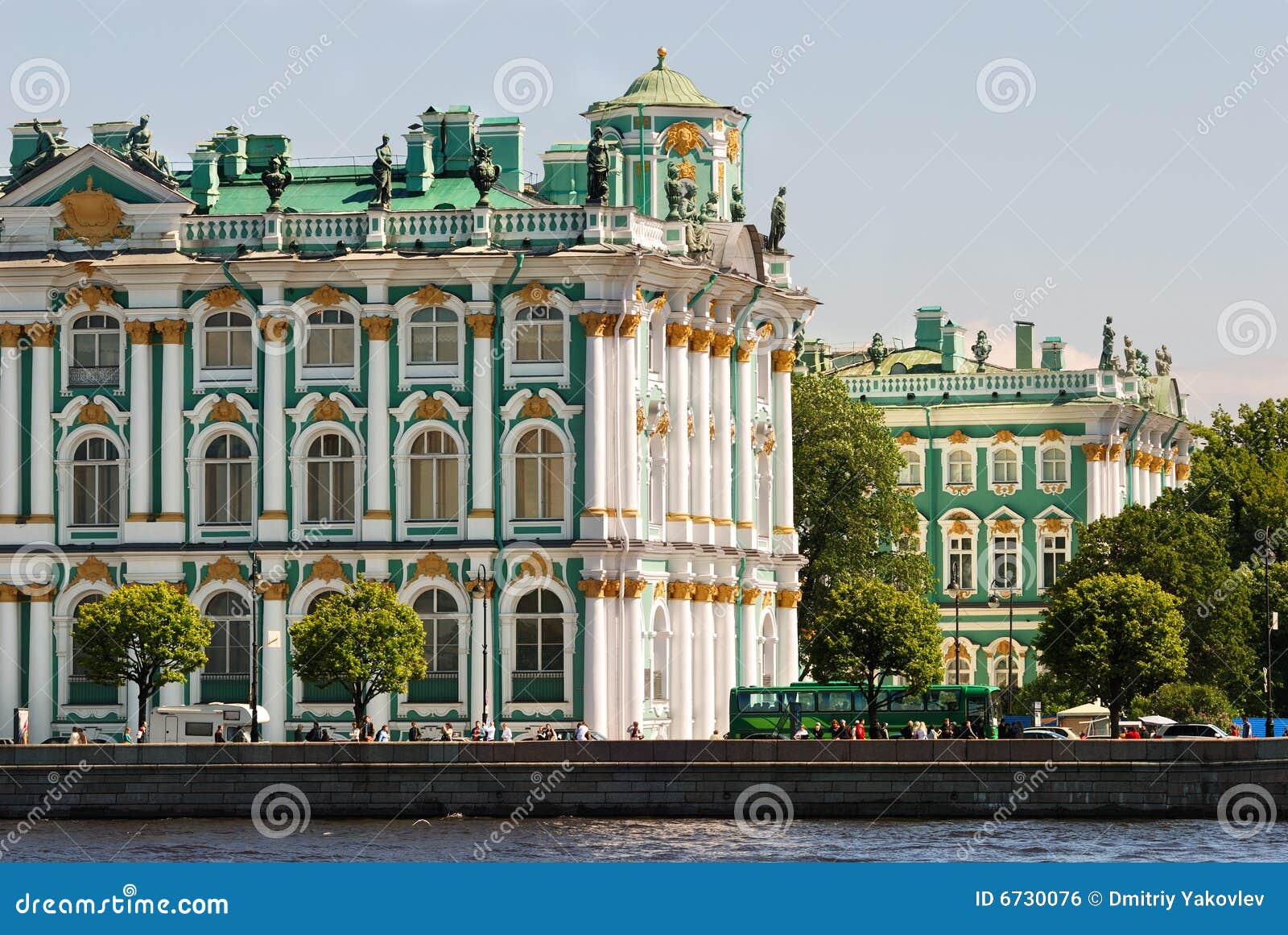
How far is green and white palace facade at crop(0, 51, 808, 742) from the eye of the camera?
73750 millimetres

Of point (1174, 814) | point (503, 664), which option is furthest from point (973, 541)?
point (1174, 814)

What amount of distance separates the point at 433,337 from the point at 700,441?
7.43 m

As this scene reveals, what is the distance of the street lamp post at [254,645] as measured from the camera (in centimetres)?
6981

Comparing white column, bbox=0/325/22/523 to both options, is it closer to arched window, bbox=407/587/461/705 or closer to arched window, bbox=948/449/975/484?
arched window, bbox=407/587/461/705

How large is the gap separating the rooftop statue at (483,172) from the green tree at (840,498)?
19921 millimetres

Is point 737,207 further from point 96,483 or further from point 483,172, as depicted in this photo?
point 96,483

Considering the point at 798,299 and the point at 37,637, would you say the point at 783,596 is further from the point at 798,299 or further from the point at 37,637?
the point at 37,637

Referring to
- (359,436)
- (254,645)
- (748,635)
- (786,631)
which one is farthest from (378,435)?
(786,631)

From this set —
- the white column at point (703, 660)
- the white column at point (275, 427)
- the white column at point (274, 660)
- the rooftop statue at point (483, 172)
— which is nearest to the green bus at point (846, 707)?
the white column at point (703, 660)

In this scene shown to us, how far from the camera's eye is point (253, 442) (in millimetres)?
75312

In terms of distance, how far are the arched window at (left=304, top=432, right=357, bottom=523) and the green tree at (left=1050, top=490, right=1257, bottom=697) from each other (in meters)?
21.9

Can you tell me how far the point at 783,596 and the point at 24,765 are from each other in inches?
985

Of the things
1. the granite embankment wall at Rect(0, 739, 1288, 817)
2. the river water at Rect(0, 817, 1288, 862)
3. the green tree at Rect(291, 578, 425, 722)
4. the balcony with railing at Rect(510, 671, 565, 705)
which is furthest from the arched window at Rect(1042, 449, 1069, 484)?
the river water at Rect(0, 817, 1288, 862)

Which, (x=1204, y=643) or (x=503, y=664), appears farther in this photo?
(x=1204, y=643)
